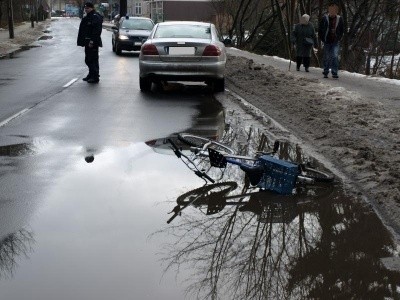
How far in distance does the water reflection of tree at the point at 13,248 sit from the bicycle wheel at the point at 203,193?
153 cm

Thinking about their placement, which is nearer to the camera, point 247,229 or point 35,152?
point 247,229

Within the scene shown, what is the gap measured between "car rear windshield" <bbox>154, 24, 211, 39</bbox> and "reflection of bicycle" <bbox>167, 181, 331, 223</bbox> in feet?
27.3

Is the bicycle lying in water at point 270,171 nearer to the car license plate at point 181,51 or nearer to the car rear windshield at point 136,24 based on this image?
the car license plate at point 181,51

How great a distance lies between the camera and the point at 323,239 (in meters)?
4.93

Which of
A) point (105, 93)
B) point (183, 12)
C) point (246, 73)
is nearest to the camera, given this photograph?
point (105, 93)

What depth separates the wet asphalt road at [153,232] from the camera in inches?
160

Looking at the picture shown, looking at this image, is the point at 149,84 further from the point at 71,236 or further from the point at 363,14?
the point at 363,14

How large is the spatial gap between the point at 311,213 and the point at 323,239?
66 centimetres

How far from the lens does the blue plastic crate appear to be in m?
5.95

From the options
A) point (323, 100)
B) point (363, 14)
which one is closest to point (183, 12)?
point (363, 14)

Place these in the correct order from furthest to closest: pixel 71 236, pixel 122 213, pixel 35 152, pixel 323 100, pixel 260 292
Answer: pixel 323 100, pixel 35 152, pixel 122 213, pixel 71 236, pixel 260 292

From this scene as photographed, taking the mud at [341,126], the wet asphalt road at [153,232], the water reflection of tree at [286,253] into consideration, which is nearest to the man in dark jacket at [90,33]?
the mud at [341,126]

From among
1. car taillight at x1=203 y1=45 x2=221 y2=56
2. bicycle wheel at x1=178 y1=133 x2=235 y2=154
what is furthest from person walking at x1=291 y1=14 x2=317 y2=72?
bicycle wheel at x1=178 y1=133 x2=235 y2=154

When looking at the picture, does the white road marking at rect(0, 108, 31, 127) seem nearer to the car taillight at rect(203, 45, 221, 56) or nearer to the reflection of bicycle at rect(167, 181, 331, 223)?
the car taillight at rect(203, 45, 221, 56)
